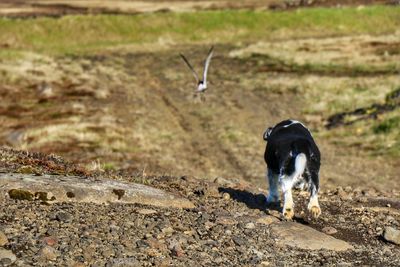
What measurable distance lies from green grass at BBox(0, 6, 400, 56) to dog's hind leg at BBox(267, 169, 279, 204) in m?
56.5

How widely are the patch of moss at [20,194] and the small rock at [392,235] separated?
600 cm

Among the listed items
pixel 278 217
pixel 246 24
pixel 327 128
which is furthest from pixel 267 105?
pixel 246 24

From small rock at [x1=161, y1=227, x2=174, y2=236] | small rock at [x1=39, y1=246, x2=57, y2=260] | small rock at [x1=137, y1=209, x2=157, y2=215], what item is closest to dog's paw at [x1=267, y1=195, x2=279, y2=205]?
small rock at [x1=137, y1=209, x2=157, y2=215]

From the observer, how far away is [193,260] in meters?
10.3

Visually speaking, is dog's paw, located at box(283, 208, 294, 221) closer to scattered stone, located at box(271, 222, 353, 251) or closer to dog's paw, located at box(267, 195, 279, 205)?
scattered stone, located at box(271, 222, 353, 251)

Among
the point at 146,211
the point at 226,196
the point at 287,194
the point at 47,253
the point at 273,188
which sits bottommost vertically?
the point at 226,196

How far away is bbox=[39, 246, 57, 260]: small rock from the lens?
969cm

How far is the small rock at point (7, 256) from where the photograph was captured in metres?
9.46

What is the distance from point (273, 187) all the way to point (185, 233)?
319 centimetres

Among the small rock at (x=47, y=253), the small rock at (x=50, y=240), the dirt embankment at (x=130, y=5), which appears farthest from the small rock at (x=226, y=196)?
the dirt embankment at (x=130, y=5)

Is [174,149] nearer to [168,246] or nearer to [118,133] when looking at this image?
[118,133]

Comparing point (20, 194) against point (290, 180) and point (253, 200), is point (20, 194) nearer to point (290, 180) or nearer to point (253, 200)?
point (290, 180)

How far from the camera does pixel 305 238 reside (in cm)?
1180

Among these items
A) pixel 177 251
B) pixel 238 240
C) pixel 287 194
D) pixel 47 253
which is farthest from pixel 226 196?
pixel 47 253
